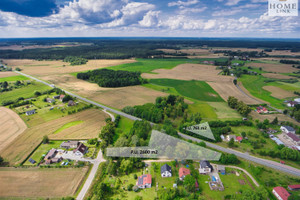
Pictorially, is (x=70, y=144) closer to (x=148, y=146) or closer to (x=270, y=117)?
(x=148, y=146)

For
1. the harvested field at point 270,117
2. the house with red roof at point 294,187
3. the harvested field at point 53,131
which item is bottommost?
the house with red roof at point 294,187

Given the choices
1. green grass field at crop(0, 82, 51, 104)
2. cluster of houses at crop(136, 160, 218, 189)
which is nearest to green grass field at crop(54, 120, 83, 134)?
cluster of houses at crop(136, 160, 218, 189)

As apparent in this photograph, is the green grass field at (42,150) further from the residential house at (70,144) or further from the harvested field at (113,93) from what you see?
the harvested field at (113,93)

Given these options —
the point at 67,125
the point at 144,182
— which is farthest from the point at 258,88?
the point at 67,125

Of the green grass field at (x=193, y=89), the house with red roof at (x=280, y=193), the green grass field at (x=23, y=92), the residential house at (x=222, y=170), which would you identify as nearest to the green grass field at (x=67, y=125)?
the green grass field at (x=23, y=92)

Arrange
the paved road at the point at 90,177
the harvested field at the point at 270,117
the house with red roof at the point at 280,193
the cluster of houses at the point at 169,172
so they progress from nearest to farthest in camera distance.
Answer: the house with red roof at the point at 280,193 → the paved road at the point at 90,177 → the cluster of houses at the point at 169,172 → the harvested field at the point at 270,117

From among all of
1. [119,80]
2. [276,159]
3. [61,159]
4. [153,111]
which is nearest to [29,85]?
[119,80]
